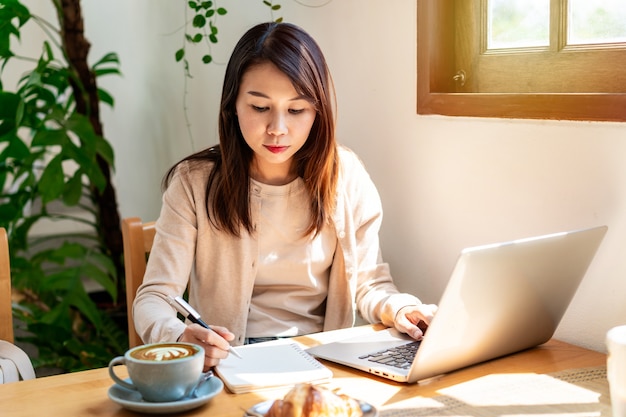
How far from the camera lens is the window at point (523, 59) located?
152 cm

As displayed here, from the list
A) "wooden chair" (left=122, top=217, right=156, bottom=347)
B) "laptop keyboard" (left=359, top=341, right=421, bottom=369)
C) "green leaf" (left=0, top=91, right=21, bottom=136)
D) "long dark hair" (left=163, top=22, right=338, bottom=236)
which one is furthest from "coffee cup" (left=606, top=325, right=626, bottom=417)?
"green leaf" (left=0, top=91, right=21, bottom=136)

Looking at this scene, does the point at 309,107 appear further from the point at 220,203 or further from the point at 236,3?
the point at 236,3

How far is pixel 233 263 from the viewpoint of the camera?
1.73 m

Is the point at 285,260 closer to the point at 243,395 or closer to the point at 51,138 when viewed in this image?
the point at 243,395

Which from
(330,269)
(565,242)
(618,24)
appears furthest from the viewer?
(330,269)

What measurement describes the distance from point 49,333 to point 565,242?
5.44ft

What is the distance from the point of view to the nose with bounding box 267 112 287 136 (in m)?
1.60

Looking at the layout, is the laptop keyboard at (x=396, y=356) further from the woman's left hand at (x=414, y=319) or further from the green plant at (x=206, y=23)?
the green plant at (x=206, y=23)

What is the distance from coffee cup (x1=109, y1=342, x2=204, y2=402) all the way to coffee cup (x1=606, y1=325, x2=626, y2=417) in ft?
1.73

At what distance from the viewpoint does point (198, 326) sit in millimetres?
1341

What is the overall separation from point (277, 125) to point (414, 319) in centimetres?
44

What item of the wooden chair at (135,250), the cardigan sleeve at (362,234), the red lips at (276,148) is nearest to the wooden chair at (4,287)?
the wooden chair at (135,250)

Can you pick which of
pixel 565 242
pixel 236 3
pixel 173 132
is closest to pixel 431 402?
pixel 565 242

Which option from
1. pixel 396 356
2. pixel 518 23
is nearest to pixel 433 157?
pixel 518 23
